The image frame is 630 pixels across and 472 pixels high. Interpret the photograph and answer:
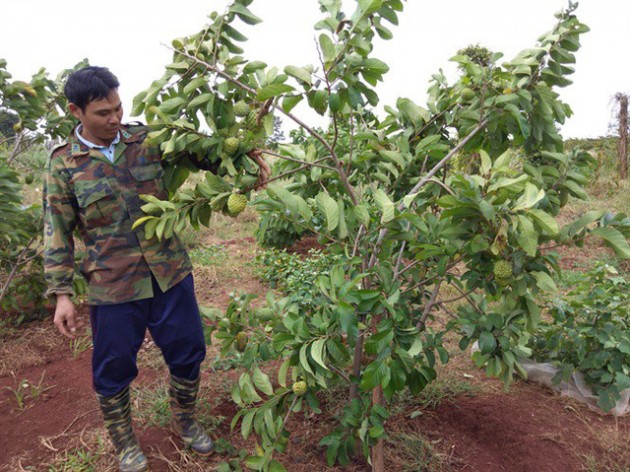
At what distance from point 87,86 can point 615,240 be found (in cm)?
171

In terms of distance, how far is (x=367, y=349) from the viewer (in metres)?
1.33

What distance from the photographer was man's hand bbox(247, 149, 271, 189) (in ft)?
5.03

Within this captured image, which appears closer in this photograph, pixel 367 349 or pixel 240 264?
pixel 367 349

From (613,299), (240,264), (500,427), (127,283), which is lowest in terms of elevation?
(240,264)

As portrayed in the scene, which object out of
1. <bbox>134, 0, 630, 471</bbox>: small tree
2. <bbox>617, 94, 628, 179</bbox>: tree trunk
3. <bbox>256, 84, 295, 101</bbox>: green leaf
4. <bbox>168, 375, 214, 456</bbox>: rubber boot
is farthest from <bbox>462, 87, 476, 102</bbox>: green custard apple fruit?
<bbox>617, 94, 628, 179</bbox>: tree trunk

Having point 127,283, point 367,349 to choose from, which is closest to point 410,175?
point 367,349

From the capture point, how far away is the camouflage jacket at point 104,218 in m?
1.76

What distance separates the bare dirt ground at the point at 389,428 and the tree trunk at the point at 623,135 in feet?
21.3

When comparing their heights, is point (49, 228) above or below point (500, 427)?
above

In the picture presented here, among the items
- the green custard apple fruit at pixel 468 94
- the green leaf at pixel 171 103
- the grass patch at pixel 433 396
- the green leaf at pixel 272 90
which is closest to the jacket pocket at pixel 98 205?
A: the green leaf at pixel 171 103

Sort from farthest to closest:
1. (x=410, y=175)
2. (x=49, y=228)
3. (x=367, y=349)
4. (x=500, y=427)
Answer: (x=500, y=427) → (x=410, y=175) → (x=49, y=228) → (x=367, y=349)

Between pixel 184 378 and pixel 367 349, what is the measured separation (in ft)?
3.45

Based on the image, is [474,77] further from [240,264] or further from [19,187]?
[240,264]

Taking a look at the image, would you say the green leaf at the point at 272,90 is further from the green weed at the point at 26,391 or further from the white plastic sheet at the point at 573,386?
the green weed at the point at 26,391
